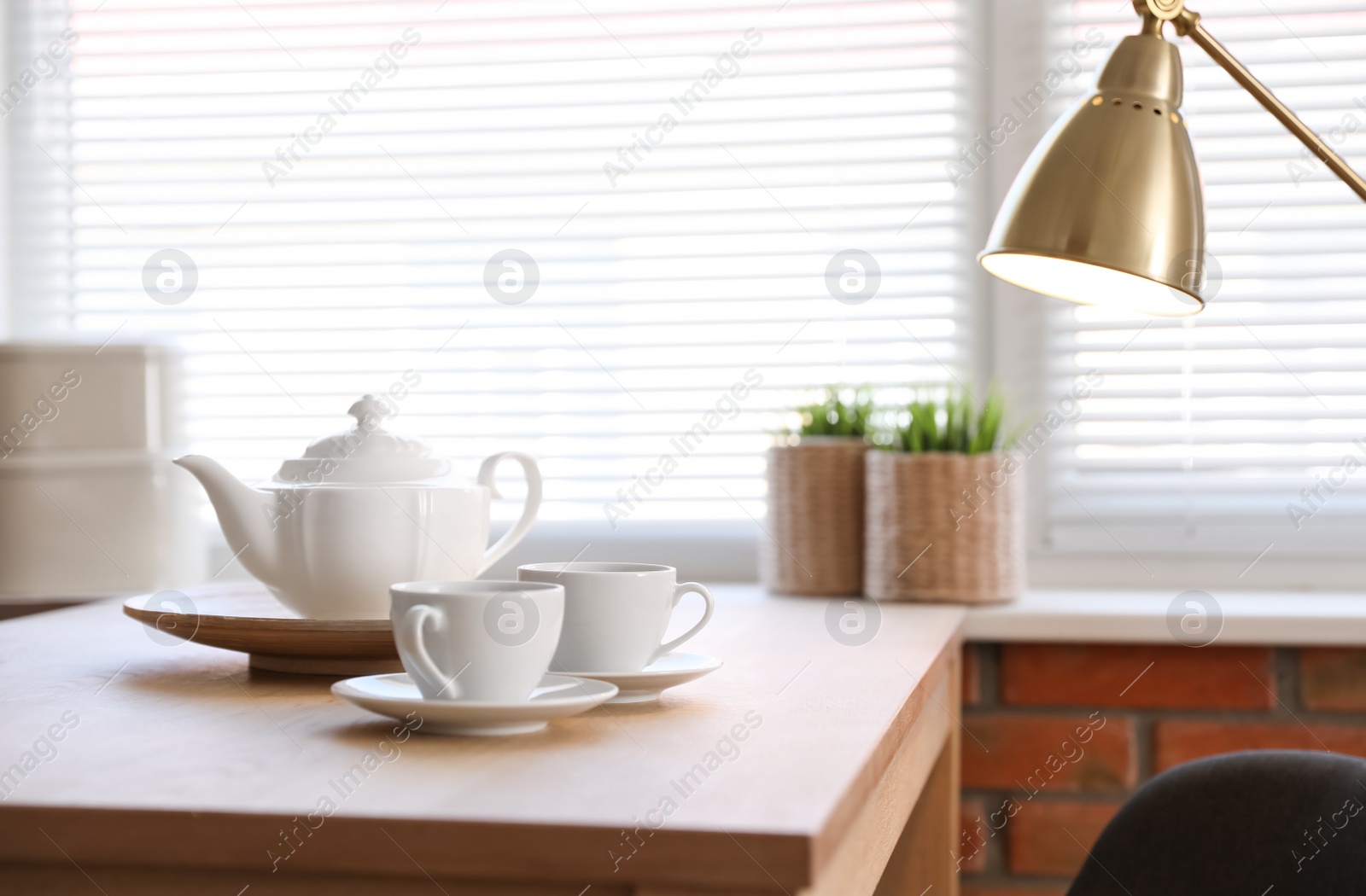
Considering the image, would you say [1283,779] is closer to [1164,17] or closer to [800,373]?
[1164,17]

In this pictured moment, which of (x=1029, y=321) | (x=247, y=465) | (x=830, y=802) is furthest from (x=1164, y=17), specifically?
(x=247, y=465)

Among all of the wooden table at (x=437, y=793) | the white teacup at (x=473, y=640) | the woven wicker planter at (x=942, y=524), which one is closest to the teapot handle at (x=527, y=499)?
the wooden table at (x=437, y=793)

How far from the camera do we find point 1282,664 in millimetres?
1238

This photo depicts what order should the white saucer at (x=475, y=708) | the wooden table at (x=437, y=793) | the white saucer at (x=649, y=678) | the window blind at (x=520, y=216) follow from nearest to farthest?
1. the wooden table at (x=437, y=793)
2. the white saucer at (x=475, y=708)
3. the white saucer at (x=649, y=678)
4. the window blind at (x=520, y=216)

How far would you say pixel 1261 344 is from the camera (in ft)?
4.58

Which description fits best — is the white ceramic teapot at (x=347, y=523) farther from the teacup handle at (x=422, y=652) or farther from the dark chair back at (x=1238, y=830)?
the dark chair back at (x=1238, y=830)

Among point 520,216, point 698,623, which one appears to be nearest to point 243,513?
point 698,623

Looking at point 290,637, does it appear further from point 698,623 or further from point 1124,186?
point 1124,186

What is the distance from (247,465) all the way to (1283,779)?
4.09 feet

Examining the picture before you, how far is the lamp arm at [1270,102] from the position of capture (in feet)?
2.29

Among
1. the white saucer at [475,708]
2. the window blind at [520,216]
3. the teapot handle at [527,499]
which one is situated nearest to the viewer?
the white saucer at [475,708]

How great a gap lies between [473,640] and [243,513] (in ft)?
0.92

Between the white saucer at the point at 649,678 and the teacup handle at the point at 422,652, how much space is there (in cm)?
10

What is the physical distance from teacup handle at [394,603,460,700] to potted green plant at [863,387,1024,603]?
0.68m
